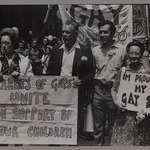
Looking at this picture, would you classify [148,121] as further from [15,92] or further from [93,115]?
[15,92]

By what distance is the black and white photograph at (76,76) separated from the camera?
539 cm

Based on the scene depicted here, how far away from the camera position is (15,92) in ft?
17.9

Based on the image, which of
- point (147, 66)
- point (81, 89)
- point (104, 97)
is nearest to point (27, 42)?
point (81, 89)

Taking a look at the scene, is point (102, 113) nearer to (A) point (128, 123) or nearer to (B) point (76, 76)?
(A) point (128, 123)

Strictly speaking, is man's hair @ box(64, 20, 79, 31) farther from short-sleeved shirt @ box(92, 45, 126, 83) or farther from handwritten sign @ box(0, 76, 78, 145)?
handwritten sign @ box(0, 76, 78, 145)

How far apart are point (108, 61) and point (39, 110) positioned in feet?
4.77

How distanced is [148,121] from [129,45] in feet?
4.38

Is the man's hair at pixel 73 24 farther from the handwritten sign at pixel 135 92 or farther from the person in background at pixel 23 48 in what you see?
the handwritten sign at pixel 135 92

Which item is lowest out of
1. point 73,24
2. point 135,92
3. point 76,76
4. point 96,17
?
point 135,92

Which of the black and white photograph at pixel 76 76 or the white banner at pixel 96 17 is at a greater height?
the white banner at pixel 96 17

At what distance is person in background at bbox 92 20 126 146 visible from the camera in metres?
5.41

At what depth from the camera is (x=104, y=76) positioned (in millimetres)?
5414

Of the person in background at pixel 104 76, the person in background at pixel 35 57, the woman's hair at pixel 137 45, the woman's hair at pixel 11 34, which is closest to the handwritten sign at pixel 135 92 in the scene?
the person in background at pixel 104 76

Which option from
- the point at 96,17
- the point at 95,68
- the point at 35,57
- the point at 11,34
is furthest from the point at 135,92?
the point at 11,34
